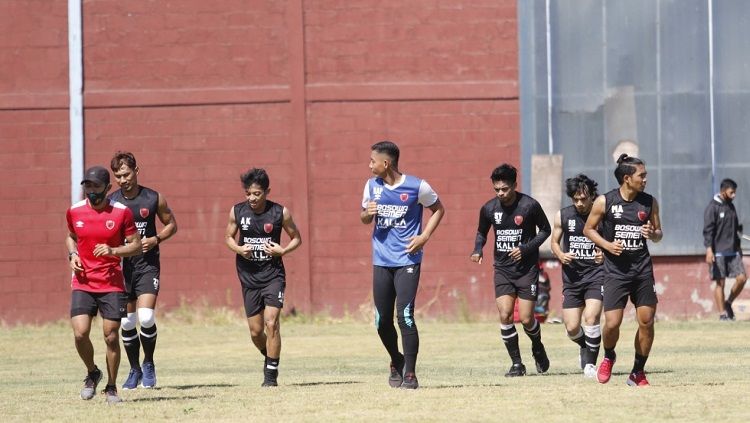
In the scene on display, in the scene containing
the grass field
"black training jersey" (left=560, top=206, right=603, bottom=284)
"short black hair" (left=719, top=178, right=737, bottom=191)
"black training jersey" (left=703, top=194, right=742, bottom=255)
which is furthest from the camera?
"black training jersey" (left=703, top=194, right=742, bottom=255)

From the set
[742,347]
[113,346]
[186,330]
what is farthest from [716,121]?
[113,346]

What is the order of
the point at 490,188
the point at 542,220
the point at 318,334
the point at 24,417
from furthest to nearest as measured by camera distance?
the point at 490,188 < the point at 318,334 < the point at 542,220 < the point at 24,417

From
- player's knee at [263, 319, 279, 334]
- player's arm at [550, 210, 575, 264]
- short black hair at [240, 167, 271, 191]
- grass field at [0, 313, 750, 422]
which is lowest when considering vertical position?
grass field at [0, 313, 750, 422]

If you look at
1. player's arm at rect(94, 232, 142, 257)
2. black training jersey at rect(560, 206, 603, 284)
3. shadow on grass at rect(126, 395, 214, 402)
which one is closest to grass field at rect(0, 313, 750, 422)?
shadow on grass at rect(126, 395, 214, 402)

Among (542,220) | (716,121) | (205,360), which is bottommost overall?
(205,360)

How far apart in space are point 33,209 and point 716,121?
444 inches

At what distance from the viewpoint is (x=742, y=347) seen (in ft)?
59.3

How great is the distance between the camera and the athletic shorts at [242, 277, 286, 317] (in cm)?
1341

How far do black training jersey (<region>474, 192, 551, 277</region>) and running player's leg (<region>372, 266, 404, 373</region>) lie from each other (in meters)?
1.90

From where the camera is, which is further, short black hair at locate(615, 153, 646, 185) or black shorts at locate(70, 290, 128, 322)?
short black hair at locate(615, 153, 646, 185)

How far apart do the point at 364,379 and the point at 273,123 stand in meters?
9.80

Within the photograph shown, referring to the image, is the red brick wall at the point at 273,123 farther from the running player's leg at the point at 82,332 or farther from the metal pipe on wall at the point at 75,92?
the running player's leg at the point at 82,332

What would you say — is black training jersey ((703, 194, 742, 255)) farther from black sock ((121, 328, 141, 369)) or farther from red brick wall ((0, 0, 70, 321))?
black sock ((121, 328, 141, 369))

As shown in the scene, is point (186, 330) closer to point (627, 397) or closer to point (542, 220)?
point (542, 220)
